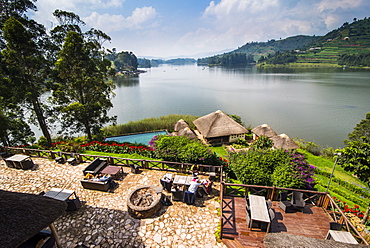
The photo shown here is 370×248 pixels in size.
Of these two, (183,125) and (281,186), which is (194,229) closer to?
(281,186)

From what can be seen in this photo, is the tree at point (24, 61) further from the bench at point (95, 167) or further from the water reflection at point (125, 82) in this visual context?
the water reflection at point (125, 82)

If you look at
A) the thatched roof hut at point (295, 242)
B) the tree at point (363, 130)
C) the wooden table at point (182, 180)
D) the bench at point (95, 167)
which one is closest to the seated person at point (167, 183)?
the wooden table at point (182, 180)

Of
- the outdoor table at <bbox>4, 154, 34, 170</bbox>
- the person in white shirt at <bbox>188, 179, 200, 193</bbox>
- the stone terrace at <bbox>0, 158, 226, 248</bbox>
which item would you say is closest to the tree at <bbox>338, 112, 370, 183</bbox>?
the stone terrace at <bbox>0, 158, 226, 248</bbox>

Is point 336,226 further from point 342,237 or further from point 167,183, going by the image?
point 167,183

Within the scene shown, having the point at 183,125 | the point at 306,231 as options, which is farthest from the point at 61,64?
the point at 306,231

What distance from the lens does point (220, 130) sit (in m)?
23.5

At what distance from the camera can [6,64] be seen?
50.9 feet

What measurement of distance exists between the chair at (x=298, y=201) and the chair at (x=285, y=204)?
0.55ft

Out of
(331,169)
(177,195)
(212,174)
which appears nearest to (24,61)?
(177,195)

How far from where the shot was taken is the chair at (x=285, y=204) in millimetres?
7726

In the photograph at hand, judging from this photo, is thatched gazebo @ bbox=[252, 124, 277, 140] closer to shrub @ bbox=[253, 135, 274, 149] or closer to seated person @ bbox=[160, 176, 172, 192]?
shrub @ bbox=[253, 135, 274, 149]

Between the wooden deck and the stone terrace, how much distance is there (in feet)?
2.00

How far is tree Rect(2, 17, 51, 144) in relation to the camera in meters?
14.5

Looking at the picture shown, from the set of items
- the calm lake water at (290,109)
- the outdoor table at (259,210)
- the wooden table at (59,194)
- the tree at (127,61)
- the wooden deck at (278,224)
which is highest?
the tree at (127,61)
